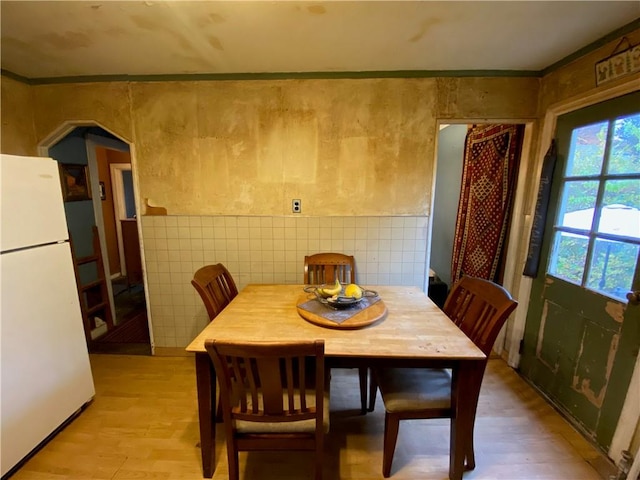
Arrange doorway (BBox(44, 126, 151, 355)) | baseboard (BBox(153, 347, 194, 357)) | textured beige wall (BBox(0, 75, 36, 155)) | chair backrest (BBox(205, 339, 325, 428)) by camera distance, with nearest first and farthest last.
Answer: chair backrest (BBox(205, 339, 325, 428)) < textured beige wall (BBox(0, 75, 36, 155)) < baseboard (BBox(153, 347, 194, 357)) < doorway (BBox(44, 126, 151, 355))

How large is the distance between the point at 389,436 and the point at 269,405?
666 millimetres

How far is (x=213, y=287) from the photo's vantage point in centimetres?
182

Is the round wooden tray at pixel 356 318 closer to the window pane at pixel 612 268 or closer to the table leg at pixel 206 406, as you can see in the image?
the table leg at pixel 206 406

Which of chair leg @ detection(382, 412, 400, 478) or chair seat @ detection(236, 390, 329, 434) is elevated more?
chair seat @ detection(236, 390, 329, 434)

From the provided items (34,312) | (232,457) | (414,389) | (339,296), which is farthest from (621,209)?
(34,312)

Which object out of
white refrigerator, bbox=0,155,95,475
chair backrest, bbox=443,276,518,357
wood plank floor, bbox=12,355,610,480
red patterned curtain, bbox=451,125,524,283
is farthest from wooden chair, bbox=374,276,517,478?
white refrigerator, bbox=0,155,95,475

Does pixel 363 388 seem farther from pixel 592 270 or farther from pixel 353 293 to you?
pixel 592 270

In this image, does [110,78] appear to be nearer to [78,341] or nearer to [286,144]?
[286,144]

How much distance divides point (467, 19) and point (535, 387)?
2.47 meters

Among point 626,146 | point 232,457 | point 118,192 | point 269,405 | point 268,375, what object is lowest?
point 232,457

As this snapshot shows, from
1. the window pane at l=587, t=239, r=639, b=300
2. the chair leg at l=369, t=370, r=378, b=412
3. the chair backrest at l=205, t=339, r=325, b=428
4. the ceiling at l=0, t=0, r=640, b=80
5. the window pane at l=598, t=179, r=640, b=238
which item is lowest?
the chair leg at l=369, t=370, r=378, b=412

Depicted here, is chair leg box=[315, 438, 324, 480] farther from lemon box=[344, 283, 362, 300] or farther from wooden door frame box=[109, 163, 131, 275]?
wooden door frame box=[109, 163, 131, 275]

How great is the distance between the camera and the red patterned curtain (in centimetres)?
250

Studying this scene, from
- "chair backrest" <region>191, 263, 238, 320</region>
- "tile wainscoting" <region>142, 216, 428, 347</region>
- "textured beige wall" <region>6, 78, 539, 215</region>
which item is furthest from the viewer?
"tile wainscoting" <region>142, 216, 428, 347</region>
